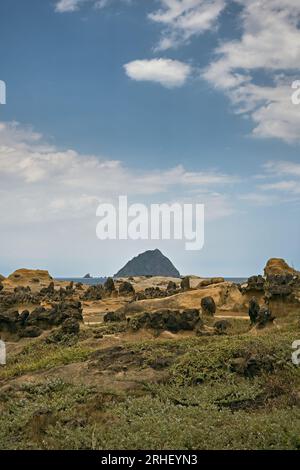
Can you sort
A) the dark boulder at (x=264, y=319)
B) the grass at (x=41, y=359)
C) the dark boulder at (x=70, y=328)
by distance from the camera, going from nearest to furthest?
the grass at (x=41, y=359) < the dark boulder at (x=264, y=319) < the dark boulder at (x=70, y=328)

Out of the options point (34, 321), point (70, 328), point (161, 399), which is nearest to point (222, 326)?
point (70, 328)

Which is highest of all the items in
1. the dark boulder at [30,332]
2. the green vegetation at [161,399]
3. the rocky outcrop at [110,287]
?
the rocky outcrop at [110,287]

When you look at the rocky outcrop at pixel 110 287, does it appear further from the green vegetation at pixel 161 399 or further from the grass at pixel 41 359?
the green vegetation at pixel 161 399

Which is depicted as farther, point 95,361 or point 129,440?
point 95,361

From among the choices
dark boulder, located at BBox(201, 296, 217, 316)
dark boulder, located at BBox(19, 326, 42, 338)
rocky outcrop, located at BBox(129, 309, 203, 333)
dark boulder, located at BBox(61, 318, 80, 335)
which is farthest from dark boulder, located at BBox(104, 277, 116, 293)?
rocky outcrop, located at BBox(129, 309, 203, 333)

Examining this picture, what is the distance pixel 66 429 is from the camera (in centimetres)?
1143

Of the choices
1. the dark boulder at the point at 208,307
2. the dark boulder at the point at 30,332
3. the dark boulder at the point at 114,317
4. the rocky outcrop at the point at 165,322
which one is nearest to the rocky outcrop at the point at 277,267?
the dark boulder at the point at 208,307

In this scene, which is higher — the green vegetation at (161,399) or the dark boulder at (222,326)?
the dark boulder at (222,326)

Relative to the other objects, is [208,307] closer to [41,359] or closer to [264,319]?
[264,319]

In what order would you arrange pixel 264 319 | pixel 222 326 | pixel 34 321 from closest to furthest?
pixel 264 319 → pixel 222 326 → pixel 34 321
